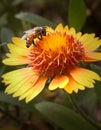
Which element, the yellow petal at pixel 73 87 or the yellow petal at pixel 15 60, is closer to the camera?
the yellow petal at pixel 73 87

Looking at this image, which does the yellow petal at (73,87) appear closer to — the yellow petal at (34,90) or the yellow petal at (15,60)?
the yellow petal at (34,90)

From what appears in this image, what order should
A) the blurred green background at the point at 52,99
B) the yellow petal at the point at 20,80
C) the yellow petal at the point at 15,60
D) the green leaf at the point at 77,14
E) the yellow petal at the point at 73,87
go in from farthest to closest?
the green leaf at the point at 77,14, the blurred green background at the point at 52,99, the yellow petal at the point at 15,60, the yellow petal at the point at 20,80, the yellow petal at the point at 73,87

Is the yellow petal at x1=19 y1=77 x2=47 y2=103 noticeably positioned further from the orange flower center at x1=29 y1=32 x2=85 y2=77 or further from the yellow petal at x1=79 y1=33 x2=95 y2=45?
the yellow petal at x1=79 y1=33 x2=95 y2=45

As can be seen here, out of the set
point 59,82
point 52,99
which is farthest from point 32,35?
point 52,99

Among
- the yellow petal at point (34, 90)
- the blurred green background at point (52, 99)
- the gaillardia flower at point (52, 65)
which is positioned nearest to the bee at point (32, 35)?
the gaillardia flower at point (52, 65)

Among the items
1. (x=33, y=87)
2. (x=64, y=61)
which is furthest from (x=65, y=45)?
(x=33, y=87)
